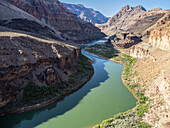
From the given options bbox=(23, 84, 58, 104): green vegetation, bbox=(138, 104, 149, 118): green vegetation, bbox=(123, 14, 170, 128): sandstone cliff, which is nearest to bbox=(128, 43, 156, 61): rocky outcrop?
bbox=(123, 14, 170, 128): sandstone cliff

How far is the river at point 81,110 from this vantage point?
20125mm

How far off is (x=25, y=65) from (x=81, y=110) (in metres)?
15.0

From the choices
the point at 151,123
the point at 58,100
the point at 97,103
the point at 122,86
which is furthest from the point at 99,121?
the point at 122,86

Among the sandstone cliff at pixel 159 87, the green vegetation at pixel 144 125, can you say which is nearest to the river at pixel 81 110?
the sandstone cliff at pixel 159 87

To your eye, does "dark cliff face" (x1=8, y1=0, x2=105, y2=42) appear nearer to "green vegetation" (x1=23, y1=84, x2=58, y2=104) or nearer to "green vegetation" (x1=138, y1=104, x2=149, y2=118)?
"green vegetation" (x1=23, y1=84, x2=58, y2=104)

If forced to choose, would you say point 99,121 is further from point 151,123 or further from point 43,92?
point 43,92

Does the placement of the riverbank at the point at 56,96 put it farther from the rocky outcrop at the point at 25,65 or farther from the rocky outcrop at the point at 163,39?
the rocky outcrop at the point at 163,39

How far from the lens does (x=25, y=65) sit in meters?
25.5

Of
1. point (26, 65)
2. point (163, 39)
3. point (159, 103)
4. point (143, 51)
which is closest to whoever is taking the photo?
point (159, 103)

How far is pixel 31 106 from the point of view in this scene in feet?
74.6

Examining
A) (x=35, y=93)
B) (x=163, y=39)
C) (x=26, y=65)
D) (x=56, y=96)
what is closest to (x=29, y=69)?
(x=26, y=65)

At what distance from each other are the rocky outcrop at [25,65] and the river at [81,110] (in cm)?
427

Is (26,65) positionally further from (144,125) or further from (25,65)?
(144,125)

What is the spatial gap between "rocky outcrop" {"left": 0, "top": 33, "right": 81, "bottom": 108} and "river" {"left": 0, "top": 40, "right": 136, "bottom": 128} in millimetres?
4271
